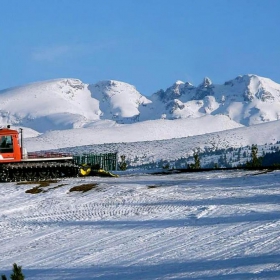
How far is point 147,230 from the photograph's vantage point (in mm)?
17984

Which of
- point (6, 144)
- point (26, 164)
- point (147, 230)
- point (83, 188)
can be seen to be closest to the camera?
point (147, 230)

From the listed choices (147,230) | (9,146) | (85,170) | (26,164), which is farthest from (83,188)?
(147,230)

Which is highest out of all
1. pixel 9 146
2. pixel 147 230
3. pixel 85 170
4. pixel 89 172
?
pixel 9 146

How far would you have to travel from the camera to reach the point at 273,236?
15.9 m

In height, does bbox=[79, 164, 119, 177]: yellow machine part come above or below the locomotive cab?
below

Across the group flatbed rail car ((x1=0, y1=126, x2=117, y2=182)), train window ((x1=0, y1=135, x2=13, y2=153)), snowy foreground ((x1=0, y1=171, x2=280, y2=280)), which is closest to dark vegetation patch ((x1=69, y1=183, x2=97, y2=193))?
snowy foreground ((x1=0, y1=171, x2=280, y2=280))

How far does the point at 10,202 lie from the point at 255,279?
13.6m

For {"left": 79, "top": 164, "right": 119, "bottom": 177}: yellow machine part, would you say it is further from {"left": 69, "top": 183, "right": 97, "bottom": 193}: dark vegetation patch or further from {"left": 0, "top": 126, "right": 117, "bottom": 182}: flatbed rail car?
{"left": 69, "top": 183, "right": 97, "bottom": 193}: dark vegetation patch

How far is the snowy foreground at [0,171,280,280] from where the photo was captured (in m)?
14.3

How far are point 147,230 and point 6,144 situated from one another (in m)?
16.3

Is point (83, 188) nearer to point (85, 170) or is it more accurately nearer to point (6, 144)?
point (85, 170)

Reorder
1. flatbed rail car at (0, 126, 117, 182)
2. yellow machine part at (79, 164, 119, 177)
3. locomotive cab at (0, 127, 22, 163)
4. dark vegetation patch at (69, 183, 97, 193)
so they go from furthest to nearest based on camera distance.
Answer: yellow machine part at (79, 164, 119, 177), locomotive cab at (0, 127, 22, 163), flatbed rail car at (0, 126, 117, 182), dark vegetation patch at (69, 183, 97, 193)

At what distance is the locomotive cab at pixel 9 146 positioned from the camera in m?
32.6

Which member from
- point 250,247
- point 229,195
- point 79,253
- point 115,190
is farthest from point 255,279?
point 115,190
